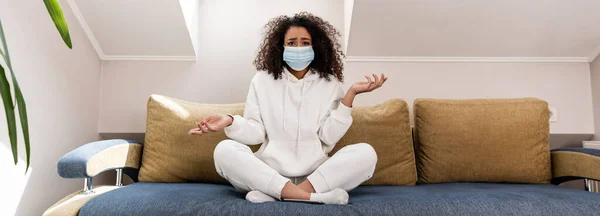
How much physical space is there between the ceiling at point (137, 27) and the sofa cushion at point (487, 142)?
128cm

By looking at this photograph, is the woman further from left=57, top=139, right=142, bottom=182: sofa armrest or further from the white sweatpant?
left=57, top=139, right=142, bottom=182: sofa armrest

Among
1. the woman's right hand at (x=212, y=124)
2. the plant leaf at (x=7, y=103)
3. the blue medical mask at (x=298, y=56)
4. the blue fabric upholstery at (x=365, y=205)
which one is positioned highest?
the blue medical mask at (x=298, y=56)

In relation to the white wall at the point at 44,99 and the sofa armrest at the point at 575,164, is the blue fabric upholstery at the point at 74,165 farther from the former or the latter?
the sofa armrest at the point at 575,164

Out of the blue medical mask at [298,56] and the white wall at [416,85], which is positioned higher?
the blue medical mask at [298,56]

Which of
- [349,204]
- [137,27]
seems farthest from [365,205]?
[137,27]

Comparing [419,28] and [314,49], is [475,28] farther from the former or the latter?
[314,49]

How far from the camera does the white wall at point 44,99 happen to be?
1.70m

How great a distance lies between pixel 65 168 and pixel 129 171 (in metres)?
0.57

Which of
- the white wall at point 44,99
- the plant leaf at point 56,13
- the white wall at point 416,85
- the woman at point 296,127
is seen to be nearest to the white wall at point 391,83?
the white wall at point 416,85

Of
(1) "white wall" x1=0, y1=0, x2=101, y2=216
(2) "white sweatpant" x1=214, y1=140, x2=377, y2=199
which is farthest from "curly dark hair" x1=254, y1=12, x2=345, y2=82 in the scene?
(1) "white wall" x1=0, y1=0, x2=101, y2=216

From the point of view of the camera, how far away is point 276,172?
4.84 feet

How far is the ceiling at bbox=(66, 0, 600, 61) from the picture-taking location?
212 cm

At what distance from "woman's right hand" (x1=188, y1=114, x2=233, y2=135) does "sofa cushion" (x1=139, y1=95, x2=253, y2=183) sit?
0.41 meters

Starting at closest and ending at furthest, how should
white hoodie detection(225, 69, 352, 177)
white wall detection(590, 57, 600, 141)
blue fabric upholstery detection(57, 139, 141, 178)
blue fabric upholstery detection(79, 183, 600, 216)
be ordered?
blue fabric upholstery detection(79, 183, 600, 216) → blue fabric upholstery detection(57, 139, 141, 178) → white hoodie detection(225, 69, 352, 177) → white wall detection(590, 57, 600, 141)
